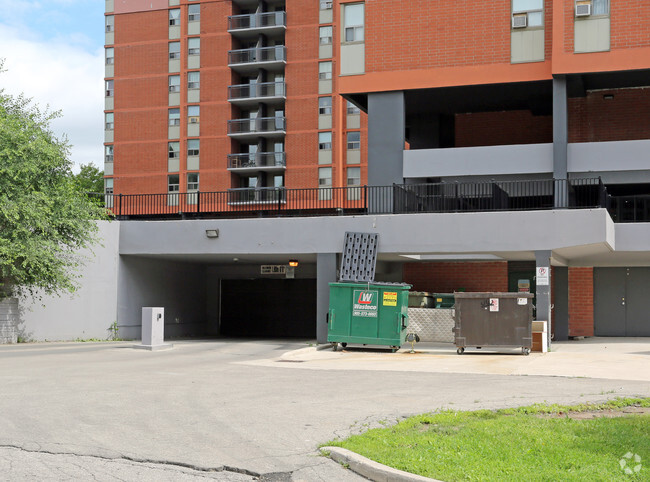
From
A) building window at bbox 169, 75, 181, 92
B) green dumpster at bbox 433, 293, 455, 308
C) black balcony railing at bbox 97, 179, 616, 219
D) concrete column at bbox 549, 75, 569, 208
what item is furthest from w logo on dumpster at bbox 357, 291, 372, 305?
building window at bbox 169, 75, 181, 92

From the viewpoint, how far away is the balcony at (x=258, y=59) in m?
60.5

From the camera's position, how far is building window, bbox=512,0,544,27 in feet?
85.5

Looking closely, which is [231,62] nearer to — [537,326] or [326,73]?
[326,73]

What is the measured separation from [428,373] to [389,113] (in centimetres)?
1361

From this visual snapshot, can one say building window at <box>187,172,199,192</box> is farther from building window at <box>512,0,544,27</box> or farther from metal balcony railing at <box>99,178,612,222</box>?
building window at <box>512,0,544,27</box>

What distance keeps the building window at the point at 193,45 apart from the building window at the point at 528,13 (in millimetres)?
40571

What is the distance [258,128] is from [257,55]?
560 cm

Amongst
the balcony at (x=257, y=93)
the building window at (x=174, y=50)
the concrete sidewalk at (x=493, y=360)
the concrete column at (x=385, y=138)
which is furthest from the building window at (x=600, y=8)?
the building window at (x=174, y=50)

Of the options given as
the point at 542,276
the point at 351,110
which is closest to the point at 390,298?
the point at 542,276

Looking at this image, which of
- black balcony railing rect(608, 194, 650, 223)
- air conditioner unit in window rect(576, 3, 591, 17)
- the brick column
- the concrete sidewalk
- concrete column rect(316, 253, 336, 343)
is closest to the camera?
the concrete sidewalk

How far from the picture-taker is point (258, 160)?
6103 cm

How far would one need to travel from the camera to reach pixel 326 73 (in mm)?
60125

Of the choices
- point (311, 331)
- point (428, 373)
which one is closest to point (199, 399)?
point (428, 373)

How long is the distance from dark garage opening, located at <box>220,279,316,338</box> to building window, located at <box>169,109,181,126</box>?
3044cm
